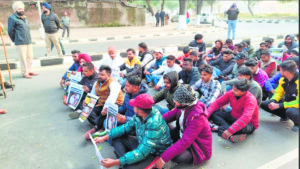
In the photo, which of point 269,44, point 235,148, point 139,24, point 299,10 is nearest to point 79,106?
point 235,148

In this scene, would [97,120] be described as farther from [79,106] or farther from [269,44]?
[269,44]

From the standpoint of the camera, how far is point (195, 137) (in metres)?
2.55

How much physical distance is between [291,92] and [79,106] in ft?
11.7

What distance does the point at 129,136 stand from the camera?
2.93 metres

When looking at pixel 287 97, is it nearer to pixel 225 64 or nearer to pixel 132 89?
pixel 225 64

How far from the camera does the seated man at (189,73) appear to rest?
461 cm

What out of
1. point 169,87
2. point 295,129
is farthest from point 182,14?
point 295,129

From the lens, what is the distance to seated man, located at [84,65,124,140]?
3631 millimetres

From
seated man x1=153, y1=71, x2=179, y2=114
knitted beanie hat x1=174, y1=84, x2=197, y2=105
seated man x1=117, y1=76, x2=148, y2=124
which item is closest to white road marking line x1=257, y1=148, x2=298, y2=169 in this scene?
knitted beanie hat x1=174, y1=84, x2=197, y2=105

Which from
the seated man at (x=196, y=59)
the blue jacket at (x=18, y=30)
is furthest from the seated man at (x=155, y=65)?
the blue jacket at (x=18, y=30)

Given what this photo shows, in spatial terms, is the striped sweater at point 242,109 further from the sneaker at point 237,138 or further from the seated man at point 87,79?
the seated man at point 87,79

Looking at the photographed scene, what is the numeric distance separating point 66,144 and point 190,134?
6.05 feet

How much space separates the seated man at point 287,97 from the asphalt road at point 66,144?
209 mm

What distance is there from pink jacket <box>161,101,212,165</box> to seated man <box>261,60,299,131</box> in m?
1.62
